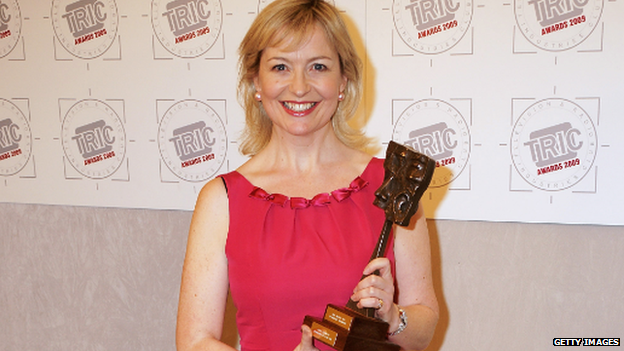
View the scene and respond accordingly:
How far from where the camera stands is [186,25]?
2363 millimetres

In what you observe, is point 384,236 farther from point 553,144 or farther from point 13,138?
point 13,138

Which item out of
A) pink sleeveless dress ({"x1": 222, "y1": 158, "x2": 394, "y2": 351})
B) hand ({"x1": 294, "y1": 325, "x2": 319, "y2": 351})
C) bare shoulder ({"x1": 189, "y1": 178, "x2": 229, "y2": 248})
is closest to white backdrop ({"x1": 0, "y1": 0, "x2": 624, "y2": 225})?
pink sleeveless dress ({"x1": 222, "y1": 158, "x2": 394, "y2": 351})

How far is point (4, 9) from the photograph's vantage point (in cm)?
254

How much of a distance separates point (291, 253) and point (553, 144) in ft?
3.44

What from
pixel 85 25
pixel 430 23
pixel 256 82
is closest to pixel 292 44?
pixel 256 82

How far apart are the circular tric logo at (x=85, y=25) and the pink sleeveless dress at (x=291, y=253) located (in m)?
1.11

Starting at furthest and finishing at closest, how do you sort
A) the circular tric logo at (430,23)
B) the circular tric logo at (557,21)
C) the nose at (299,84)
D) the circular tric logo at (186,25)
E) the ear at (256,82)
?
the circular tric logo at (186,25)
the circular tric logo at (430,23)
the circular tric logo at (557,21)
the ear at (256,82)
the nose at (299,84)

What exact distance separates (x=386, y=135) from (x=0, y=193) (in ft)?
5.32

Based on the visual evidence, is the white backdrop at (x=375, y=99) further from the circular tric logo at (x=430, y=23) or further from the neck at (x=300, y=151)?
the neck at (x=300, y=151)

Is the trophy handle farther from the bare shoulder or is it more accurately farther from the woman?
the bare shoulder

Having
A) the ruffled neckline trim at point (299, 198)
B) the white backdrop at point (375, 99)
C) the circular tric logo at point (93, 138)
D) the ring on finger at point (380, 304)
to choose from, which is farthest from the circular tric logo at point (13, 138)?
the ring on finger at point (380, 304)

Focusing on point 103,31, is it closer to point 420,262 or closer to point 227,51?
point 227,51

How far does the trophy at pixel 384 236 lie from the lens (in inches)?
51.8

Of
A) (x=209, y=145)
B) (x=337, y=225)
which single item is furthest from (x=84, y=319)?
(x=337, y=225)
